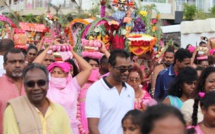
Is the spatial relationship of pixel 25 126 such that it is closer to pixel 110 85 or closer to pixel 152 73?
pixel 110 85

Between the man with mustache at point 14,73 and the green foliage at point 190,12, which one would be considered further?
the green foliage at point 190,12

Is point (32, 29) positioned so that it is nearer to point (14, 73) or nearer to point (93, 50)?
point (93, 50)

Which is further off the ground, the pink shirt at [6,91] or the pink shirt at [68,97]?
the pink shirt at [6,91]

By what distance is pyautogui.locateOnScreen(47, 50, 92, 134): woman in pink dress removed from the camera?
21.3 feet

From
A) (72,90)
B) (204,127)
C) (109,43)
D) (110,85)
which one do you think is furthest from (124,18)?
(204,127)

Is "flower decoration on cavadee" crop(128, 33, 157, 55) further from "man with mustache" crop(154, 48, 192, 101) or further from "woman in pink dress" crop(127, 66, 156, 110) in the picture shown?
"woman in pink dress" crop(127, 66, 156, 110)

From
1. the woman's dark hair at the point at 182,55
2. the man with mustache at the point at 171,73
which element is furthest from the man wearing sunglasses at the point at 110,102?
the woman's dark hair at the point at 182,55

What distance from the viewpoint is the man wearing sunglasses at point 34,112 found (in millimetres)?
4512

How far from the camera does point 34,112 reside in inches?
182

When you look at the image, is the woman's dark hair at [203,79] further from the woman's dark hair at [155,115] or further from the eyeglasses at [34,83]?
the woman's dark hair at [155,115]

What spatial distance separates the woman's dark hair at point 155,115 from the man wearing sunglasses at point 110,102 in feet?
9.22

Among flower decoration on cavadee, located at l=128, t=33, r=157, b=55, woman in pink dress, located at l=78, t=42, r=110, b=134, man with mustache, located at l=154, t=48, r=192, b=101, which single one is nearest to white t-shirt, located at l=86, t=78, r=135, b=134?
woman in pink dress, located at l=78, t=42, r=110, b=134

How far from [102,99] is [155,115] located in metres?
2.91

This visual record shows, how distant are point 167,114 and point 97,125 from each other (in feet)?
9.59
